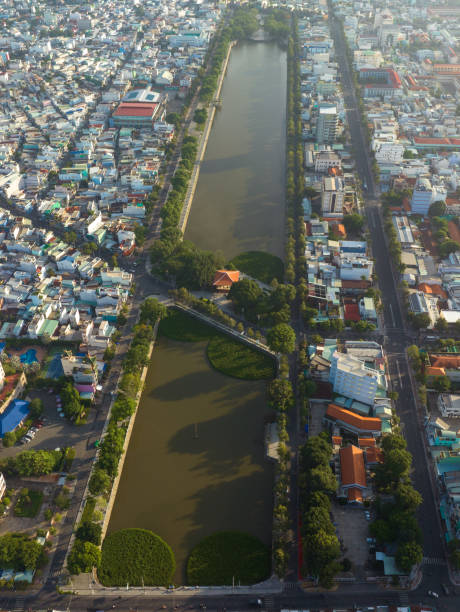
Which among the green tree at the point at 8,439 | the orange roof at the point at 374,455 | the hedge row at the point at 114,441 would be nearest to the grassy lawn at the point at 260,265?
the hedge row at the point at 114,441

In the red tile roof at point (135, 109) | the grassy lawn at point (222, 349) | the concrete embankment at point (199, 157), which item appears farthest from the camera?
the red tile roof at point (135, 109)

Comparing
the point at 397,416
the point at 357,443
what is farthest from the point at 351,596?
the point at 397,416

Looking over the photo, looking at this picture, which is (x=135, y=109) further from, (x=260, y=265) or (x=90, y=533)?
(x=90, y=533)

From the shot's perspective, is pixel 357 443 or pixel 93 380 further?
pixel 93 380

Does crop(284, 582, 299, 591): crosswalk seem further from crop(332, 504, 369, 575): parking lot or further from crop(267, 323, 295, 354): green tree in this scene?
crop(267, 323, 295, 354): green tree

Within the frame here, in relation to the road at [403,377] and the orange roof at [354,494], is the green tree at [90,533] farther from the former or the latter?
the road at [403,377]

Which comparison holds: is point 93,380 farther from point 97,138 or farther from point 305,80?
point 305,80

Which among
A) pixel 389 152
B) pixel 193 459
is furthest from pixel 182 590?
pixel 389 152
